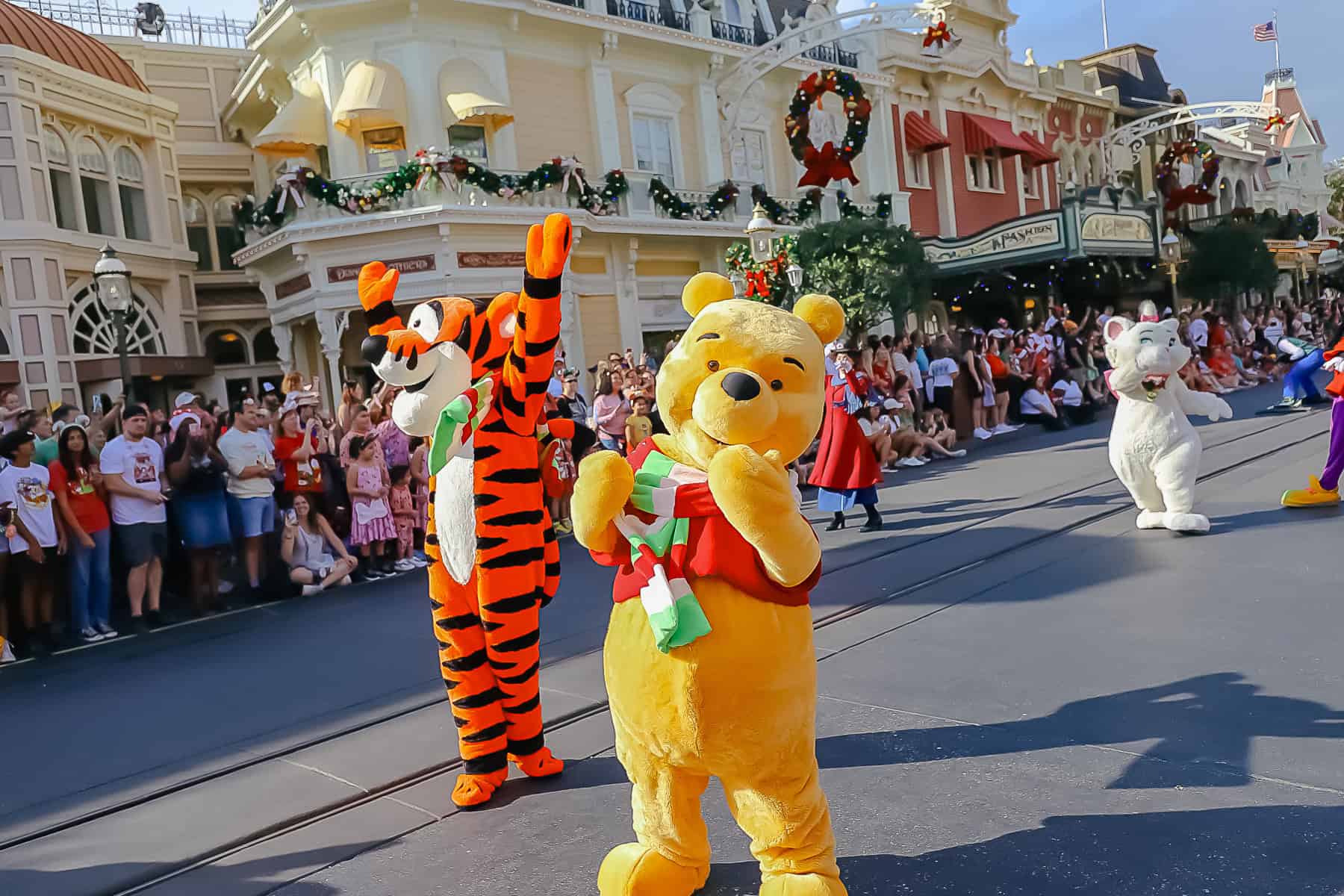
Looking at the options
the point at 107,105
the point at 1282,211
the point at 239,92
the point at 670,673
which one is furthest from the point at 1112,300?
the point at 670,673

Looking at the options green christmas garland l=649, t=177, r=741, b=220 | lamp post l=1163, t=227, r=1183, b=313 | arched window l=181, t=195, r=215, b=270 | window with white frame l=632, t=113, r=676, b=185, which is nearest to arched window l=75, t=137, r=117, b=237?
arched window l=181, t=195, r=215, b=270

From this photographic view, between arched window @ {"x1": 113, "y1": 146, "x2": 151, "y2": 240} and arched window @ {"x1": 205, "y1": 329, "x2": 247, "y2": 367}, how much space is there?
223 cm

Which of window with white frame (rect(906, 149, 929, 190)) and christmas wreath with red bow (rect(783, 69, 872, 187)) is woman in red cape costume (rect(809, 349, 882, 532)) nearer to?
christmas wreath with red bow (rect(783, 69, 872, 187))

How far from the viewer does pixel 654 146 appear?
18.4 meters

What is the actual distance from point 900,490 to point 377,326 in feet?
24.0

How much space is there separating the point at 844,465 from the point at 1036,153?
1988 cm

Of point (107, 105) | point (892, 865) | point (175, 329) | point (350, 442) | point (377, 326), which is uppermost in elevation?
point (107, 105)

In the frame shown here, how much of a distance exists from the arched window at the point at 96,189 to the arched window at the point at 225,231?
2.54 metres

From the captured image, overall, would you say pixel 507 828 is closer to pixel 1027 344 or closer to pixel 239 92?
pixel 1027 344

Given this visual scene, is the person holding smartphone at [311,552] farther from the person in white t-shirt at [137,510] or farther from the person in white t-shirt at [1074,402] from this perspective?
the person in white t-shirt at [1074,402]

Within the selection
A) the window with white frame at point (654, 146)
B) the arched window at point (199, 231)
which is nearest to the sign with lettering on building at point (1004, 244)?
the window with white frame at point (654, 146)

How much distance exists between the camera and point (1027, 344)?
595 inches

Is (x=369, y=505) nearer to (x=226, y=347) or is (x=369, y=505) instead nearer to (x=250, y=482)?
(x=250, y=482)

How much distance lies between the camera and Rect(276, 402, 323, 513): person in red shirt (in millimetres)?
8211
